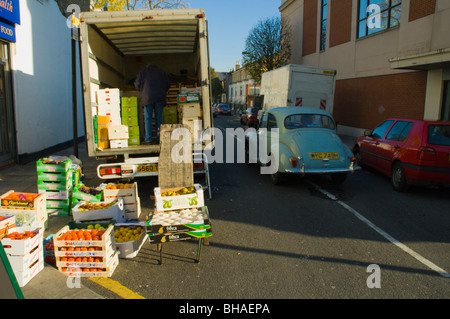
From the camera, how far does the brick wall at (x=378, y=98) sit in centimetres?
1408

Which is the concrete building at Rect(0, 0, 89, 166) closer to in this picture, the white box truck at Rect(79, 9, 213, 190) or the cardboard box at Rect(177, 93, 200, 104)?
the white box truck at Rect(79, 9, 213, 190)

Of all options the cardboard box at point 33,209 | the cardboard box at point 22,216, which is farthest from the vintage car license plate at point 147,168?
the cardboard box at point 22,216

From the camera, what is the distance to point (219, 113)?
43.7m

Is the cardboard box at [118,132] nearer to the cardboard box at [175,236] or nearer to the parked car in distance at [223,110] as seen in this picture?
the cardboard box at [175,236]

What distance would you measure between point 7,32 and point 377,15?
1617 cm

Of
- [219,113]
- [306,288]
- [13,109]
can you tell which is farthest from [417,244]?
[219,113]

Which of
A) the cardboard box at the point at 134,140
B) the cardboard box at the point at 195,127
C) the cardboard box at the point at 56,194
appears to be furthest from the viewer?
the cardboard box at the point at 134,140

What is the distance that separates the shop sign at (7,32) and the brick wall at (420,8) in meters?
14.6

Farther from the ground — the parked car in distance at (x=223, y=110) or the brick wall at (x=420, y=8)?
the brick wall at (x=420, y=8)

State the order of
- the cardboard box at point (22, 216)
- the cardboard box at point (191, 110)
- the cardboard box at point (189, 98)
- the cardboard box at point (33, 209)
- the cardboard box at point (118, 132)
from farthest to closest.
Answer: the cardboard box at point (189, 98) < the cardboard box at point (191, 110) < the cardboard box at point (118, 132) < the cardboard box at point (33, 209) < the cardboard box at point (22, 216)

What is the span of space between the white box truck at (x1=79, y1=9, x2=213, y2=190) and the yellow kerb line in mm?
2952

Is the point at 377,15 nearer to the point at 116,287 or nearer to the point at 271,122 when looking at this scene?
the point at 271,122

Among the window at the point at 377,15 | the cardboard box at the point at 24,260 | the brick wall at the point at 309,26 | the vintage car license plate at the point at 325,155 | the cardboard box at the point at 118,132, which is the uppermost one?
the brick wall at the point at 309,26
